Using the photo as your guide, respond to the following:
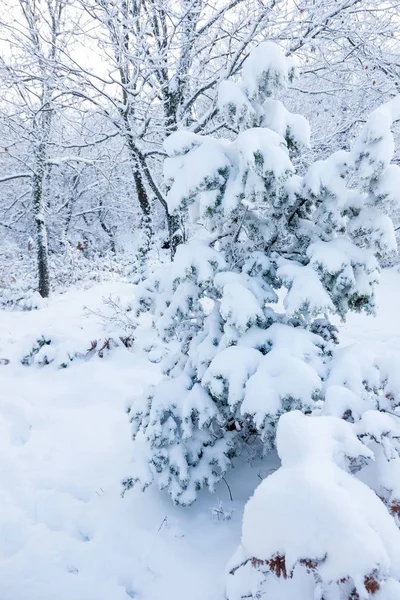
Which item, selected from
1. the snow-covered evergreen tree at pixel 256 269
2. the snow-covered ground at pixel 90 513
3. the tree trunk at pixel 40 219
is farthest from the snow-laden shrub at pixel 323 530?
the tree trunk at pixel 40 219

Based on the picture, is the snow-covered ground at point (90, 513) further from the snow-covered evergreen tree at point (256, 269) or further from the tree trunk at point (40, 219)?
the tree trunk at point (40, 219)

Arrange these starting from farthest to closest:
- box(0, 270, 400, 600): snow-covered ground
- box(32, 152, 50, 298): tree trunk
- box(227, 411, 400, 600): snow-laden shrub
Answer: box(32, 152, 50, 298): tree trunk < box(0, 270, 400, 600): snow-covered ground < box(227, 411, 400, 600): snow-laden shrub

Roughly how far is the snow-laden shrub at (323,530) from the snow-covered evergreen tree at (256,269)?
2.91ft

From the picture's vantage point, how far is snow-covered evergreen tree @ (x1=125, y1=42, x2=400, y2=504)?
2.34 meters

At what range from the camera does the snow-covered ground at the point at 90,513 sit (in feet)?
8.10

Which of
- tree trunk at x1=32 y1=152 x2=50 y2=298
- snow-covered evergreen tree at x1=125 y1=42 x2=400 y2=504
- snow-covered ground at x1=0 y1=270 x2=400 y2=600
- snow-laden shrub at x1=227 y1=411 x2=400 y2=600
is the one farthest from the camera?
tree trunk at x1=32 y1=152 x2=50 y2=298

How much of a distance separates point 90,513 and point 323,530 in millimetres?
2586

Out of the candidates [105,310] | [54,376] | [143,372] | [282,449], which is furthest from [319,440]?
[105,310]

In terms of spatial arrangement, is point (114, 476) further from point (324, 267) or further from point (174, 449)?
point (324, 267)

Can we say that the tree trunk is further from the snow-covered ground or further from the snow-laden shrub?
the snow-laden shrub

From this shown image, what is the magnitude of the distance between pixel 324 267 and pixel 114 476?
2713 mm

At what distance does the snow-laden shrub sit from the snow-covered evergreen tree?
888mm

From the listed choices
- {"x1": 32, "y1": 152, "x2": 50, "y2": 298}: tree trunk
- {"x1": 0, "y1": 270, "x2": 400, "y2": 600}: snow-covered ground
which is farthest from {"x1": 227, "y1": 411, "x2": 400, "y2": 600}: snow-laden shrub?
{"x1": 32, "y1": 152, "x2": 50, "y2": 298}: tree trunk

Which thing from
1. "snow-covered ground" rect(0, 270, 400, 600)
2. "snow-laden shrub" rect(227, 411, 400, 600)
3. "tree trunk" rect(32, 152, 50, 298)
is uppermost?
"tree trunk" rect(32, 152, 50, 298)
